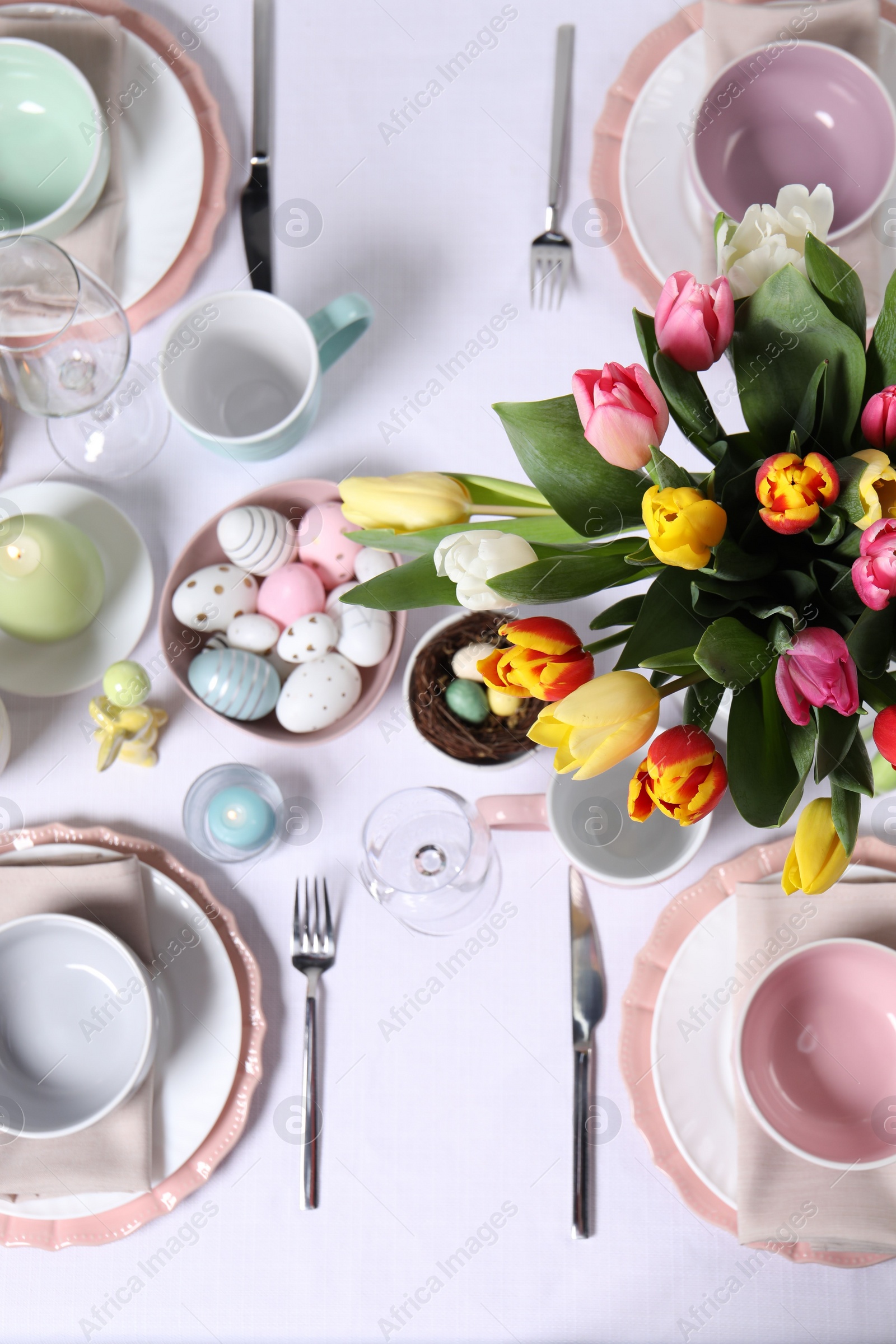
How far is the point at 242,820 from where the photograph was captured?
2.29ft

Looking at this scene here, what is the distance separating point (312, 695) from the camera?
687 mm

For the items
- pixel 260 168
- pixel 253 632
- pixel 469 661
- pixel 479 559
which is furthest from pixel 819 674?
pixel 260 168

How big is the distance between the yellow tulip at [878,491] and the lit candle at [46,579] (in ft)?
1.83

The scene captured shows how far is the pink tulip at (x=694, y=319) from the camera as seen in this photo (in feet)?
1.15

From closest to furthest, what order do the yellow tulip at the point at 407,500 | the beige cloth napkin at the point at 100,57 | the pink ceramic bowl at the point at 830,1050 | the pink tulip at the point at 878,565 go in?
the pink tulip at the point at 878,565
the yellow tulip at the point at 407,500
the pink ceramic bowl at the point at 830,1050
the beige cloth napkin at the point at 100,57

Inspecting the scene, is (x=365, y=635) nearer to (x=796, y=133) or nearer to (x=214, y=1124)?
(x=214, y=1124)

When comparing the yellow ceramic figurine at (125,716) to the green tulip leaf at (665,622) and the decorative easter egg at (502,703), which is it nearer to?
the decorative easter egg at (502,703)

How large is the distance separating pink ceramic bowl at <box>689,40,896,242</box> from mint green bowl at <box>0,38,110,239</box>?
18.2 inches

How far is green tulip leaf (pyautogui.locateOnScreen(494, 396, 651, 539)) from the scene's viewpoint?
1.33 ft

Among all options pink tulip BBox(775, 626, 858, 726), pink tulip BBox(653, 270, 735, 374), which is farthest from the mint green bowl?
pink tulip BBox(775, 626, 858, 726)

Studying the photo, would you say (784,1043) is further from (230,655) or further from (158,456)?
(158,456)

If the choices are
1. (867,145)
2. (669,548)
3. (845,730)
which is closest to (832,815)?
(845,730)

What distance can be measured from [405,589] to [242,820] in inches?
13.0

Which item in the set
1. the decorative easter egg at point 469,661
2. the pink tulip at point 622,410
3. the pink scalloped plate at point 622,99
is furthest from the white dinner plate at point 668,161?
the pink tulip at point 622,410
